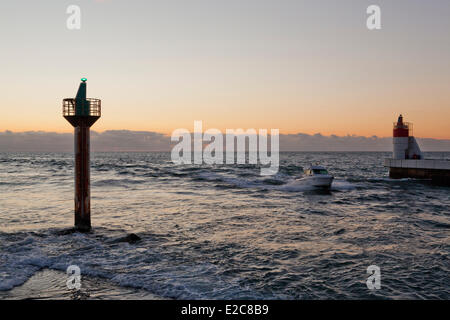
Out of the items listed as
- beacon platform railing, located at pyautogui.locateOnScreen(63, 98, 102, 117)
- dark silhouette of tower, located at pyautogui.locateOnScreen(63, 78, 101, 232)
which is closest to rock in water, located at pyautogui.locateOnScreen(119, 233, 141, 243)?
dark silhouette of tower, located at pyautogui.locateOnScreen(63, 78, 101, 232)

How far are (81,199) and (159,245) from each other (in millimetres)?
4255

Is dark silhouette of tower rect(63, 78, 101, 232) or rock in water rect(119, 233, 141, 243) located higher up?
dark silhouette of tower rect(63, 78, 101, 232)

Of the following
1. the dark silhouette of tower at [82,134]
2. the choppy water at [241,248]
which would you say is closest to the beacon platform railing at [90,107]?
the dark silhouette of tower at [82,134]

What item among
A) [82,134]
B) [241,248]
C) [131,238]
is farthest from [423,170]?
[82,134]

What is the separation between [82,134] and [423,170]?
39.0 meters

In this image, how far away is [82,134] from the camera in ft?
45.3

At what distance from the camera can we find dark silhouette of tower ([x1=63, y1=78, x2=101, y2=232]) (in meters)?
13.6

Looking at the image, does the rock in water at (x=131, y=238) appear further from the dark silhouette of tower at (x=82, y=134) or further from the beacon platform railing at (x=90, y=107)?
the beacon platform railing at (x=90, y=107)

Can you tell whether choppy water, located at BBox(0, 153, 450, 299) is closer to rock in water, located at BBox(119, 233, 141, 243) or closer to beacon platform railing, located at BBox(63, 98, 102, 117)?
rock in water, located at BBox(119, 233, 141, 243)

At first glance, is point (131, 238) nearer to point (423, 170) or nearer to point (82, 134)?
point (82, 134)

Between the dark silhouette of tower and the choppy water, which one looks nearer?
the choppy water

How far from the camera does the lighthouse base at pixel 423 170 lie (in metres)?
36.9

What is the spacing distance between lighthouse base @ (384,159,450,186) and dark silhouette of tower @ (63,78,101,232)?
124 feet
